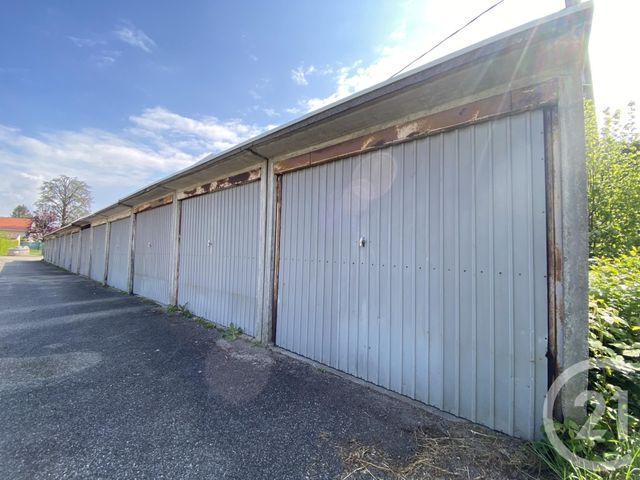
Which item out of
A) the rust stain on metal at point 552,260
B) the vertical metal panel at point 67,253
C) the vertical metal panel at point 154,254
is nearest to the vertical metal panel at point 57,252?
the vertical metal panel at point 67,253

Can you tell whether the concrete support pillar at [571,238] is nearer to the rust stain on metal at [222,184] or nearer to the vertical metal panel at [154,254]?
the rust stain on metal at [222,184]

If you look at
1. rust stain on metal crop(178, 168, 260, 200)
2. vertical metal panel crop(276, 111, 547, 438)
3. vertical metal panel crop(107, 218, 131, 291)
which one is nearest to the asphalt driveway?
vertical metal panel crop(276, 111, 547, 438)

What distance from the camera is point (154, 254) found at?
22.5 feet

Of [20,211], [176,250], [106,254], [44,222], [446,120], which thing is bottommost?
[106,254]

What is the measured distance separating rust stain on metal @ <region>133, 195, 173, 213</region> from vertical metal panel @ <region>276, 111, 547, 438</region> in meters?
4.61

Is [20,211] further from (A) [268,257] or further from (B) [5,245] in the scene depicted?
(A) [268,257]

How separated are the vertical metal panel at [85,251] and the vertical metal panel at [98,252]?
3.03ft

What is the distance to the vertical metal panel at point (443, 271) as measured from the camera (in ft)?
6.09

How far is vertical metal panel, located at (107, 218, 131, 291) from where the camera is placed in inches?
332

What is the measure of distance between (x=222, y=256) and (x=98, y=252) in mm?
9936

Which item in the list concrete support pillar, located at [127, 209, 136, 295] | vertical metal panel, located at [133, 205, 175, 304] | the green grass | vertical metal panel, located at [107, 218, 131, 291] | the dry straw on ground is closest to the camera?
the dry straw on ground

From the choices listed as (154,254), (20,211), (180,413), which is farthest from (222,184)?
(20,211)

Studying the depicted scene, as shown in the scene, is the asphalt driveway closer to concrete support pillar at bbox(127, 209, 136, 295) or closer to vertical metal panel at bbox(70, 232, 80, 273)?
concrete support pillar at bbox(127, 209, 136, 295)

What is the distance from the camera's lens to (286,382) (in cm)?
268
